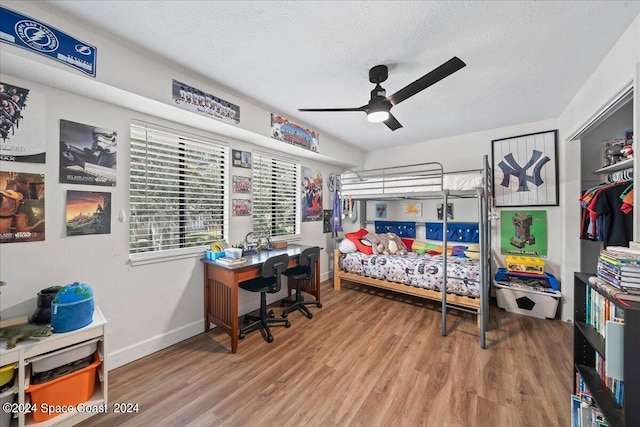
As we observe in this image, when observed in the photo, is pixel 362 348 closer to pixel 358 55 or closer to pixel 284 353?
pixel 284 353

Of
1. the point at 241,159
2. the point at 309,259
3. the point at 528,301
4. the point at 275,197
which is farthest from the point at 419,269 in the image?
the point at 241,159

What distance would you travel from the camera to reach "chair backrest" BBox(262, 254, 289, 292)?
2.43 metres

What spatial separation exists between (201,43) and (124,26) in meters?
0.48

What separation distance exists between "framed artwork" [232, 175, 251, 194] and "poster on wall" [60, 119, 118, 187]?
1153mm

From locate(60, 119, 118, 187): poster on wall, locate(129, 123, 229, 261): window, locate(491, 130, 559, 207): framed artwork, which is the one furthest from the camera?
locate(491, 130, 559, 207): framed artwork

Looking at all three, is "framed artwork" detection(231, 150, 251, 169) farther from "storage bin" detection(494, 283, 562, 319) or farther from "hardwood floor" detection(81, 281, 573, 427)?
"storage bin" detection(494, 283, 562, 319)

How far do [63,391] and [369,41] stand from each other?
3126mm

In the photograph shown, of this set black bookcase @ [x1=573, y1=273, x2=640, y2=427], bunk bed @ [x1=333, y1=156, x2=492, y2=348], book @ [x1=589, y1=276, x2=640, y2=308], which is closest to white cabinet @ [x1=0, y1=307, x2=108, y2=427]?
black bookcase @ [x1=573, y1=273, x2=640, y2=427]

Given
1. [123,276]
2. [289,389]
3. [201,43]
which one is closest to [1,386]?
[123,276]

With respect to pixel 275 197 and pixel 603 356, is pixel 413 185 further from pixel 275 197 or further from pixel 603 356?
pixel 603 356

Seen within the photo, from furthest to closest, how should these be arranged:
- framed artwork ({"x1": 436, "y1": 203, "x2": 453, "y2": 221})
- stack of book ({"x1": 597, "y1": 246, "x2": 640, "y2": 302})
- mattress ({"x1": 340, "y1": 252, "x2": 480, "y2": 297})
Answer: framed artwork ({"x1": 436, "y1": 203, "x2": 453, "y2": 221})
mattress ({"x1": 340, "y1": 252, "x2": 480, "y2": 297})
stack of book ({"x1": 597, "y1": 246, "x2": 640, "y2": 302})

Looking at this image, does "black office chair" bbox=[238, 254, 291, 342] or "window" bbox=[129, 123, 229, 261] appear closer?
"window" bbox=[129, 123, 229, 261]

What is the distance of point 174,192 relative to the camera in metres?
2.45

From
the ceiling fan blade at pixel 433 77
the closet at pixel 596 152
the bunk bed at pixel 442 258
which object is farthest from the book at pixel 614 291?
the closet at pixel 596 152
